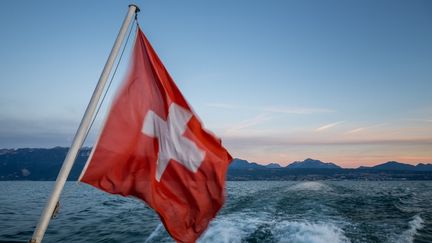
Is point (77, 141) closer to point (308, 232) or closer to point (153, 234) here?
point (153, 234)

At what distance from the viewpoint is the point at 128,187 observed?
489 cm

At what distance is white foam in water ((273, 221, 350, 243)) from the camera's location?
49.4 ft

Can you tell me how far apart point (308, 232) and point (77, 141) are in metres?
14.9

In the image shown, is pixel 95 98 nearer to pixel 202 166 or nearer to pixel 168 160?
pixel 168 160

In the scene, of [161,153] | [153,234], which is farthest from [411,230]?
[161,153]

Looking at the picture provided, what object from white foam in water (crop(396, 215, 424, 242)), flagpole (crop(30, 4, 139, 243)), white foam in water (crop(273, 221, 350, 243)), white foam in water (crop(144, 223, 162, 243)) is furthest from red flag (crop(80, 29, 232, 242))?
white foam in water (crop(396, 215, 424, 242))

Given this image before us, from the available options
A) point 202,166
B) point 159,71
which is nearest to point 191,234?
point 202,166

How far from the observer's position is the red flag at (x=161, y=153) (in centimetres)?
480

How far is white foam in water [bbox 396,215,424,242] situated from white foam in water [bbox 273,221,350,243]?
3.17 meters

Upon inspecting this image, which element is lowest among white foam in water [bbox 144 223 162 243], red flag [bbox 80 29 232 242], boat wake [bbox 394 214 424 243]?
white foam in water [bbox 144 223 162 243]

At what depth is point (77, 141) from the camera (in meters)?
4.07

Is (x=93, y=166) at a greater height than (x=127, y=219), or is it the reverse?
(x=93, y=166)

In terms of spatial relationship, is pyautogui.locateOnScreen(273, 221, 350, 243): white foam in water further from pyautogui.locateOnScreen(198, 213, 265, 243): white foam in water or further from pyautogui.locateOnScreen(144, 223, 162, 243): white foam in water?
pyautogui.locateOnScreen(144, 223, 162, 243): white foam in water

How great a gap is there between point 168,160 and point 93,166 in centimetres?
124
